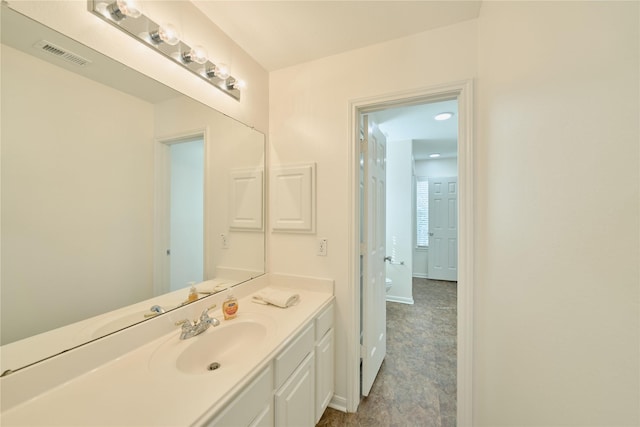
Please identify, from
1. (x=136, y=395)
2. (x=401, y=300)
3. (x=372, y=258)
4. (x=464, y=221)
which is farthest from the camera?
(x=401, y=300)

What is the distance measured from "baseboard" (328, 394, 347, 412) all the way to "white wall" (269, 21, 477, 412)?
1cm

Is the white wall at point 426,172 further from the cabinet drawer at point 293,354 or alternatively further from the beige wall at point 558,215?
the cabinet drawer at point 293,354

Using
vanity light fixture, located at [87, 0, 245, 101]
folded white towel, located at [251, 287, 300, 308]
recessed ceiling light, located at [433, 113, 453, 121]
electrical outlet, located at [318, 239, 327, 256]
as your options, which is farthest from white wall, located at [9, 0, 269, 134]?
recessed ceiling light, located at [433, 113, 453, 121]

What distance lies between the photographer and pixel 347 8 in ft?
4.23

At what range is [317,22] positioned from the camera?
4.56 feet

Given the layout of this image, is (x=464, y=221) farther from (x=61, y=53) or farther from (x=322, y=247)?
(x=61, y=53)

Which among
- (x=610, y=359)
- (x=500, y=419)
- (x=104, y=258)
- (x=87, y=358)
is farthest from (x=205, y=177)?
(x=500, y=419)

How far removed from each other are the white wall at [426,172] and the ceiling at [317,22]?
150 inches

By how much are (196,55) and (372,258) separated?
5.58 feet

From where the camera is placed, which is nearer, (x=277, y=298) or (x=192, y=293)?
(x=192, y=293)

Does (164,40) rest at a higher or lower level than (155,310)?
higher

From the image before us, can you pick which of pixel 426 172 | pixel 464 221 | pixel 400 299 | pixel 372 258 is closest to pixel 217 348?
pixel 372 258

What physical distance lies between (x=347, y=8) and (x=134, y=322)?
186cm

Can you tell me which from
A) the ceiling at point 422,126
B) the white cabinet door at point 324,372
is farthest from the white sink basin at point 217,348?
the ceiling at point 422,126
